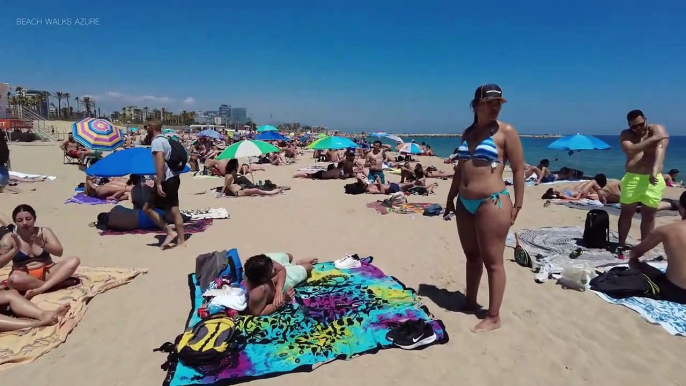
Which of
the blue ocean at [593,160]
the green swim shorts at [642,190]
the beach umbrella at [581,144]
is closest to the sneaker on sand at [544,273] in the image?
the green swim shorts at [642,190]

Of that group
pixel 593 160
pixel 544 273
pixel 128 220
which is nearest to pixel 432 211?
pixel 544 273

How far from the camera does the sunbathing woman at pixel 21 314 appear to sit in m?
2.98

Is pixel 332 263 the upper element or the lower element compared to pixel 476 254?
lower

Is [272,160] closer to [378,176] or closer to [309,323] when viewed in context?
[378,176]

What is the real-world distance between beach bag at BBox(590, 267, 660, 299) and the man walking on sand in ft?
15.4

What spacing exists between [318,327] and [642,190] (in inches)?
153

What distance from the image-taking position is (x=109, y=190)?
8.13 metres

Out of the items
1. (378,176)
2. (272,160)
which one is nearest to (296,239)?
(378,176)

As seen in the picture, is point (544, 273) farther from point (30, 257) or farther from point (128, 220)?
point (128, 220)

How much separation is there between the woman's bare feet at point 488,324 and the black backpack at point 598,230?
2.73 meters

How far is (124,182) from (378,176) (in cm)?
576

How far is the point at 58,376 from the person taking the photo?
2559 mm

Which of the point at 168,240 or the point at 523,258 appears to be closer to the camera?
the point at 523,258

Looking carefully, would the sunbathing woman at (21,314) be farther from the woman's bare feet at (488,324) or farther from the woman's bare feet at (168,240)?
the woman's bare feet at (488,324)
